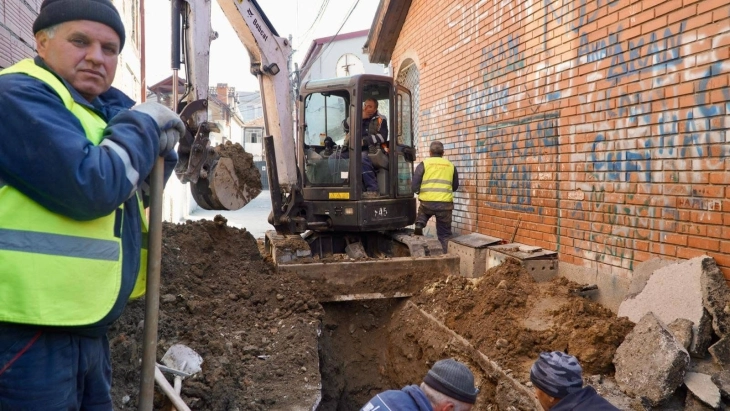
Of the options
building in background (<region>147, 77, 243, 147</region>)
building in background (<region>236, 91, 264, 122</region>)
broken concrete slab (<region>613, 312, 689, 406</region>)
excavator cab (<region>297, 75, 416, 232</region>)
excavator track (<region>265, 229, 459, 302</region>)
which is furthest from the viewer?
building in background (<region>236, 91, 264, 122</region>)

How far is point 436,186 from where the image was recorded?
8508 millimetres

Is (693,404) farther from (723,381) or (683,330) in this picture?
(683,330)

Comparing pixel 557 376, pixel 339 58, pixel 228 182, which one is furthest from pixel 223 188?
pixel 339 58

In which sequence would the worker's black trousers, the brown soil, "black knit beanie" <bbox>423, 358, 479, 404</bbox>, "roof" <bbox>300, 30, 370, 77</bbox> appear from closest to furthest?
"black knit beanie" <bbox>423, 358, 479, 404</bbox>
the brown soil
the worker's black trousers
"roof" <bbox>300, 30, 370, 77</bbox>

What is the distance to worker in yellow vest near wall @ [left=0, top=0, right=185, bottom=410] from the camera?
1.58m

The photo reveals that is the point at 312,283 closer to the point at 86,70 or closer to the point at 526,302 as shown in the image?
the point at 526,302

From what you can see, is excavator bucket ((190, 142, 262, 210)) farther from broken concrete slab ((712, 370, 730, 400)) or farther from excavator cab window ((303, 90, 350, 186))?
broken concrete slab ((712, 370, 730, 400))

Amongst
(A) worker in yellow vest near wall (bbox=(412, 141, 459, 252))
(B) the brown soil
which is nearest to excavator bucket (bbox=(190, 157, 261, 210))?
(B) the brown soil

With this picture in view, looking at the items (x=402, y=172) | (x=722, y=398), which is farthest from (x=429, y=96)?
(x=722, y=398)

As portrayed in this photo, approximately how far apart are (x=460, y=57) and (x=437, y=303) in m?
4.80

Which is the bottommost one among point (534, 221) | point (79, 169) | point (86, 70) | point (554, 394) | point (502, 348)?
point (502, 348)

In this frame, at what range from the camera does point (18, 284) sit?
1572 mm

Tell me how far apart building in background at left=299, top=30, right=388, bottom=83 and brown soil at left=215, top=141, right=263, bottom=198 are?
2098 centimetres

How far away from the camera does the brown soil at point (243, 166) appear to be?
559 centimetres
